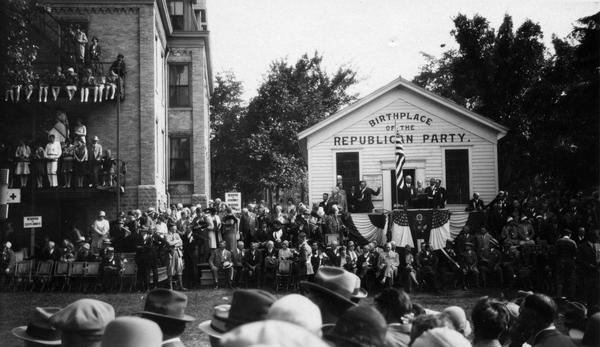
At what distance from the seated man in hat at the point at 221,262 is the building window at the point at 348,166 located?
8.96 m

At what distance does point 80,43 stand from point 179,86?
8.27 metres

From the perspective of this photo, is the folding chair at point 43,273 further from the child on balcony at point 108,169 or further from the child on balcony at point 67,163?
the child on balcony at point 108,169

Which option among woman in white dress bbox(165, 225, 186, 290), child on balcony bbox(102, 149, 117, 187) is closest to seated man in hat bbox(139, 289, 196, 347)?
woman in white dress bbox(165, 225, 186, 290)

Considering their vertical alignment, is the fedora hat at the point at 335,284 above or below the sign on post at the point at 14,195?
below

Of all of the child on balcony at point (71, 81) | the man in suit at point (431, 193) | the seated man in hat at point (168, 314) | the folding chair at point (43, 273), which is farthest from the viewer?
the child on balcony at point (71, 81)

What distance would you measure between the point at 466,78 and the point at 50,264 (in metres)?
26.6

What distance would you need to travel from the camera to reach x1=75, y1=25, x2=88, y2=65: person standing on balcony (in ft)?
73.5

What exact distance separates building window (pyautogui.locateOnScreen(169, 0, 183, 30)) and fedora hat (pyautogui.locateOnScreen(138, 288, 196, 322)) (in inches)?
1156

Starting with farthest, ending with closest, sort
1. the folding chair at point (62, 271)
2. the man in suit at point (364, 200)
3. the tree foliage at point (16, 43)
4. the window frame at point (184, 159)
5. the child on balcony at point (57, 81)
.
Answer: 1. the window frame at point (184, 159)
2. the man in suit at point (364, 200)
3. the child on balcony at point (57, 81)
4. the tree foliage at point (16, 43)
5. the folding chair at point (62, 271)

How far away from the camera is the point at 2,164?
827 inches

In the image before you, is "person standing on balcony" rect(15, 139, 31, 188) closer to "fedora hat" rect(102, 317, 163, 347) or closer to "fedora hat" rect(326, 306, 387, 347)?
"fedora hat" rect(102, 317, 163, 347)

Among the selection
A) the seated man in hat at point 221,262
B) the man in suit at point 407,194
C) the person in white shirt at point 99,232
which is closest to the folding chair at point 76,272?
the person in white shirt at point 99,232

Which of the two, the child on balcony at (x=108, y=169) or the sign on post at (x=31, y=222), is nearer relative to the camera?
the sign on post at (x=31, y=222)

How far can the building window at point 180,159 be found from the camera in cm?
2972
